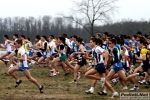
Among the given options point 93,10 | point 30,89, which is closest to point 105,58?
point 30,89

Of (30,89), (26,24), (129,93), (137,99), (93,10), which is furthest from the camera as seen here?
(26,24)

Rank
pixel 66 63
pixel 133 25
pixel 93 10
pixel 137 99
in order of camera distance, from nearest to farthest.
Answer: pixel 137 99 < pixel 66 63 < pixel 93 10 < pixel 133 25

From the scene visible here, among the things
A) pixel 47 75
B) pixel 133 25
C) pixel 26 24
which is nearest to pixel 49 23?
pixel 26 24

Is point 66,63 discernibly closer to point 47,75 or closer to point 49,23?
point 47,75

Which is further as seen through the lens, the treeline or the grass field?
the treeline

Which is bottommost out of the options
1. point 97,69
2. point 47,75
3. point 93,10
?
point 47,75

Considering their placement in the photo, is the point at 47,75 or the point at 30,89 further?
the point at 47,75

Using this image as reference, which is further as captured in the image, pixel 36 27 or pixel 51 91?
pixel 36 27

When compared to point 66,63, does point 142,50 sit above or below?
above

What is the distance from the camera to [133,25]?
192ft

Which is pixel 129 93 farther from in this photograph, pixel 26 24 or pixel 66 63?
pixel 26 24

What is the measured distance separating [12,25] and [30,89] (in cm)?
6997

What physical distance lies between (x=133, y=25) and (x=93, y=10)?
2528 cm

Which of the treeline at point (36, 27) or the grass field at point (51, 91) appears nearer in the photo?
the grass field at point (51, 91)
